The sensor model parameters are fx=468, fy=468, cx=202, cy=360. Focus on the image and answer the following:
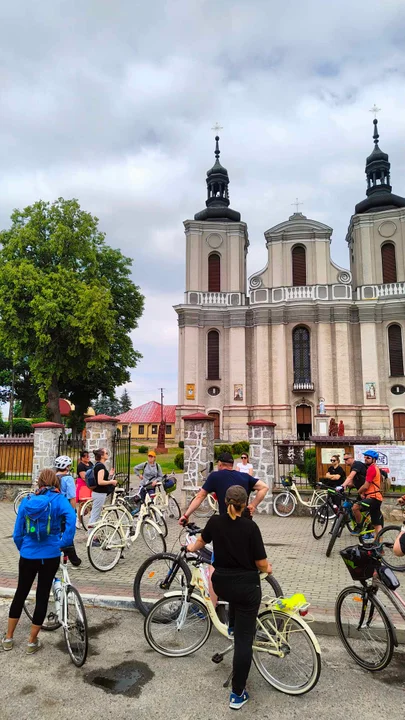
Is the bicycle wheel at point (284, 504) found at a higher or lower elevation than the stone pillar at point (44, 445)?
lower

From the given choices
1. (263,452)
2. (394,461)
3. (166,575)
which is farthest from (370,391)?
(166,575)

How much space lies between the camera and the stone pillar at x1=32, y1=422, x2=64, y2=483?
13336 millimetres

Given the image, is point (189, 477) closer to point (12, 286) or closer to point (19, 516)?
point (19, 516)

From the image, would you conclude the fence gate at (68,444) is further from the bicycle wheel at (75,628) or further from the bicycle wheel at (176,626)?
the bicycle wheel at (176,626)

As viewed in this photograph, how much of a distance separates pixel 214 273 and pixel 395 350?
687 inches

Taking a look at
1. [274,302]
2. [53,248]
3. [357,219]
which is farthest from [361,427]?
[53,248]

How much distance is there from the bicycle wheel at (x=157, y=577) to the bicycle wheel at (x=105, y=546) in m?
1.74

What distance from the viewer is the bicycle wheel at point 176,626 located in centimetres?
449

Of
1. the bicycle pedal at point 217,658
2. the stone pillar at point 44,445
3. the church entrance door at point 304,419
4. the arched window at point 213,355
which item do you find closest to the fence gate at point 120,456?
the stone pillar at point 44,445

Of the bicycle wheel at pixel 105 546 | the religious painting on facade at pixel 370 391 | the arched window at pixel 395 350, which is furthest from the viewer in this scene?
the arched window at pixel 395 350

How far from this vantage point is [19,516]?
4598mm

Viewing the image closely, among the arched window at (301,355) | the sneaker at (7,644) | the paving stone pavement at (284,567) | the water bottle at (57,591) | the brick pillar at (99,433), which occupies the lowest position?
the paving stone pavement at (284,567)

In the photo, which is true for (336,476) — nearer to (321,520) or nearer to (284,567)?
(321,520)

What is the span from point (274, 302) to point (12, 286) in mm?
22445
